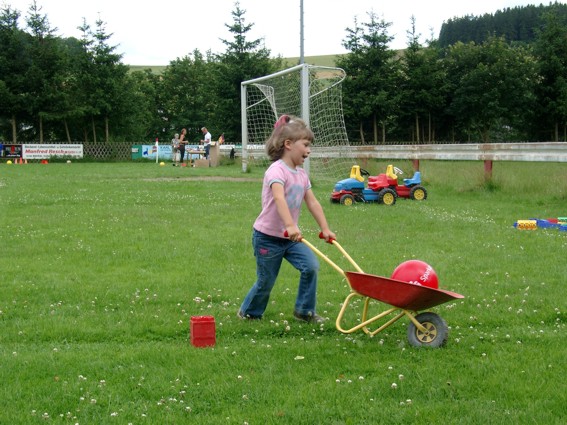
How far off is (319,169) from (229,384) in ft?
59.4

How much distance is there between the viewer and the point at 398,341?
5441mm

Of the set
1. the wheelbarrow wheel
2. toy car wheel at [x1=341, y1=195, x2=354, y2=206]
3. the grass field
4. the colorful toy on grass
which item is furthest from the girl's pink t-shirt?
toy car wheel at [x1=341, y1=195, x2=354, y2=206]

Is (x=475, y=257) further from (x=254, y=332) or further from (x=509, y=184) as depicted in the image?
(x=509, y=184)

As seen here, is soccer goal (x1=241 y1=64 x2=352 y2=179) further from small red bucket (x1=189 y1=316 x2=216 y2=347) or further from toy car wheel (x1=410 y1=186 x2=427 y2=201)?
small red bucket (x1=189 y1=316 x2=216 y2=347)

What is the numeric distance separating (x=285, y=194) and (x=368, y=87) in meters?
43.5

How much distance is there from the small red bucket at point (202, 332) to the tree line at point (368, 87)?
141 ft

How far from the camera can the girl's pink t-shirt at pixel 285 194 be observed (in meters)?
5.95

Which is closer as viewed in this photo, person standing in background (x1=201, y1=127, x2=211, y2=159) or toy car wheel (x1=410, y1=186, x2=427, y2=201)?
toy car wheel (x1=410, y1=186, x2=427, y2=201)

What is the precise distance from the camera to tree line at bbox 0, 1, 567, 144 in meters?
47.1

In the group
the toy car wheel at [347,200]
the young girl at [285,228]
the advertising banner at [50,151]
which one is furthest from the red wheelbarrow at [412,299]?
the advertising banner at [50,151]

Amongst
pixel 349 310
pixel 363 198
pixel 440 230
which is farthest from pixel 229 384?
pixel 363 198

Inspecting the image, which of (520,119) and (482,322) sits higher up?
(520,119)

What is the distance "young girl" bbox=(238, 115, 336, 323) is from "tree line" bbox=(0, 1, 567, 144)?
41809 millimetres

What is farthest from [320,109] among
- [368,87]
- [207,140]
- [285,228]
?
[368,87]
